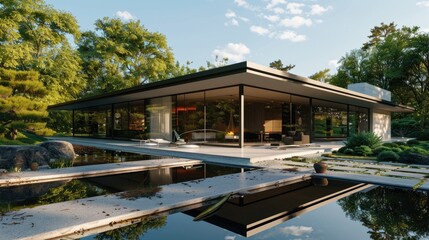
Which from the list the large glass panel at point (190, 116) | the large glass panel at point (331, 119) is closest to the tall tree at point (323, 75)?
the large glass panel at point (331, 119)

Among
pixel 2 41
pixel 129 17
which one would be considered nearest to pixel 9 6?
pixel 2 41

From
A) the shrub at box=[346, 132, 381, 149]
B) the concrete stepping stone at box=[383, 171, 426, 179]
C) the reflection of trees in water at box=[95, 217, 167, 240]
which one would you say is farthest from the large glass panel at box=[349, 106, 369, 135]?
the reflection of trees in water at box=[95, 217, 167, 240]

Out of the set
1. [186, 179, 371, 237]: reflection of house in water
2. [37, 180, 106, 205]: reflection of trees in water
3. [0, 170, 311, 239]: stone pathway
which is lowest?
[186, 179, 371, 237]: reflection of house in water

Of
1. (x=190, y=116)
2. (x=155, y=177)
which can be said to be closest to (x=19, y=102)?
(x=190, y=116)

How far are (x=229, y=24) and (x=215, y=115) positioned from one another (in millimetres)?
6842

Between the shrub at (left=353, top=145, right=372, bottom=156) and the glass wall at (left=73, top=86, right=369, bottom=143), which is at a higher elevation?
the glass wall at (left=73, top=86, right=369, bottom=143)

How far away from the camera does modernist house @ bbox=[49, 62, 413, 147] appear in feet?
38.1

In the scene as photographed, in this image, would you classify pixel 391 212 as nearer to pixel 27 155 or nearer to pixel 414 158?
pixel 414 158

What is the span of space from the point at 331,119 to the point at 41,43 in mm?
26398

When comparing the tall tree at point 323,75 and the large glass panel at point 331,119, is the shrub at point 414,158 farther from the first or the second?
the tall tree at point 323,75

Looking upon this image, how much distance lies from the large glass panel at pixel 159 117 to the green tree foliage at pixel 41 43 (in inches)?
433

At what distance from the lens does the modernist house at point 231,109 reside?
11.6 metres

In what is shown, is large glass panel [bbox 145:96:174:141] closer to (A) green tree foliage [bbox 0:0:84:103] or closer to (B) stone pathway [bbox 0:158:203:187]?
(B) stone pathway [bbox 0:158:203:187]

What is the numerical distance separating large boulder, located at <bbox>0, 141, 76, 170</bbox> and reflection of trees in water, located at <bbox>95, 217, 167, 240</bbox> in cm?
597
